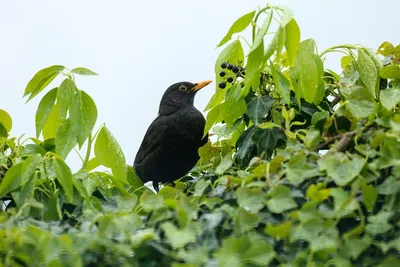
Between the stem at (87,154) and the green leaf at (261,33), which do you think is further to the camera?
the stem at (87,154)

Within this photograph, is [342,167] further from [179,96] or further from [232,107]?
[179,96]

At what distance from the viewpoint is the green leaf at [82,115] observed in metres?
2.38

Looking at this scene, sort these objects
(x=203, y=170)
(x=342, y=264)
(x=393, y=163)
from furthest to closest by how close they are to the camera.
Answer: (x=203, y=170) < (x=393, y=163) < (x=342, y=264)

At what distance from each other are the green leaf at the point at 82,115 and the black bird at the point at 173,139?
6.81ft

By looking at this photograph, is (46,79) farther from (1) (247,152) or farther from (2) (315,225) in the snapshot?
(2) (315,225)

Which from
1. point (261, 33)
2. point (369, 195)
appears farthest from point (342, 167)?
point (261, 33)

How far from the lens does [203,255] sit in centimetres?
149

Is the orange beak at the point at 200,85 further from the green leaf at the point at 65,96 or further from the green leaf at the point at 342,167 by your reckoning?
the green leaf at the point at 342,167

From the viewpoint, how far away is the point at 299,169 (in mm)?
1676

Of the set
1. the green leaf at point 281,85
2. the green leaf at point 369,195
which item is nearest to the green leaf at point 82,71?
the green leaf at point 281,85

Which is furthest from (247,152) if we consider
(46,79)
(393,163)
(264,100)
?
(393,163)

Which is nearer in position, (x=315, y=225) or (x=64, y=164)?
(x=315, y=225)

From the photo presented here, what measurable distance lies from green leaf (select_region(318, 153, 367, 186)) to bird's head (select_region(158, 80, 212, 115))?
11.2 ft

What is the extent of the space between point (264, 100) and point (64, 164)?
0.73m
